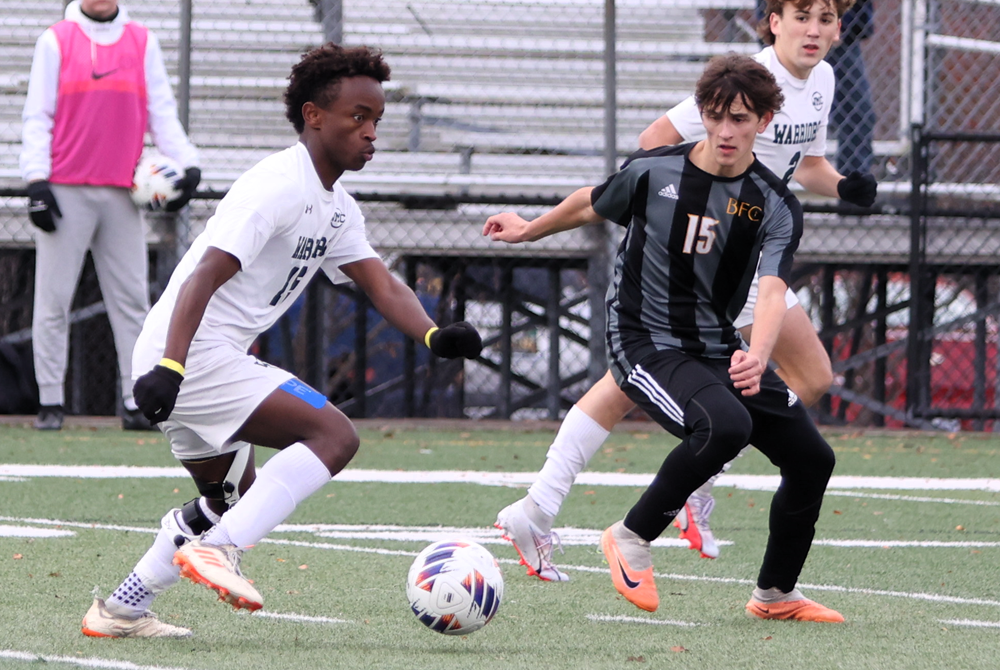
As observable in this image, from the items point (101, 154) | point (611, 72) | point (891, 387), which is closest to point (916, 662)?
point (101, 154)

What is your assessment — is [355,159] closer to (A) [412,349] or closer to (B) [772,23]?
(B) [772,23]

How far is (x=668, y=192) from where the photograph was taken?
4.03 m

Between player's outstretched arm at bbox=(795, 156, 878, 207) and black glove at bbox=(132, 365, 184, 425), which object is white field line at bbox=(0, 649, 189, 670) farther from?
player's outstretched arm at bbox=(795, 156, 878, 207)

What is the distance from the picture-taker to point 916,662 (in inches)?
130

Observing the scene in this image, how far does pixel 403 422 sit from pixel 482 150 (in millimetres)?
2648

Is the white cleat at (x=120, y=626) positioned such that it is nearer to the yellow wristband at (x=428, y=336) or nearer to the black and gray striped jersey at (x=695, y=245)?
the yellow wristband at (x=428, y=336)

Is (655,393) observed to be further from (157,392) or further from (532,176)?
(532,176)

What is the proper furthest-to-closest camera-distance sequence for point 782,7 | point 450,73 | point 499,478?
point 450,73, point 499,478, point 782,7

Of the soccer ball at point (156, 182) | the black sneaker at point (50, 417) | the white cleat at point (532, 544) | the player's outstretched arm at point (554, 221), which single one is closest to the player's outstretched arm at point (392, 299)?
the player's outstretched arm at point (554, 221)

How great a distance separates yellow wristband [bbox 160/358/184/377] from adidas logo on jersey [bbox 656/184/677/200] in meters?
1.50

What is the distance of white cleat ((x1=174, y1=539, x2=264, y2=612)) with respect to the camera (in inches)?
124

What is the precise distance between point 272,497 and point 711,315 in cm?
139

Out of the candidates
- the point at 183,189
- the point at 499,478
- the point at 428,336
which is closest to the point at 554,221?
the point at 428,336

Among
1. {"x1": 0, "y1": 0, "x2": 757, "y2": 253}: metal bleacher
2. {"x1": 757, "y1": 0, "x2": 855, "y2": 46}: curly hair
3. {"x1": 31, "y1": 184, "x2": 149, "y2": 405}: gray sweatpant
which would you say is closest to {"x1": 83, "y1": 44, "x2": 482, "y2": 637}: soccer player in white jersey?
{"x1": 757, "y1": 0, "x2": 855, "y2": 46}: curly hair
